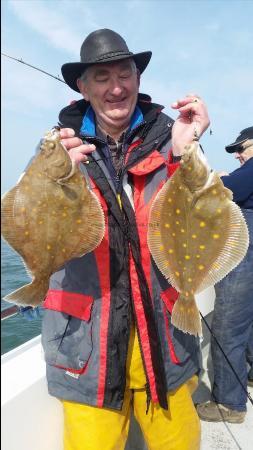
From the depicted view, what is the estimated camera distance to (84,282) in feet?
8.34

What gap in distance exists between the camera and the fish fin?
→ 7.47ft

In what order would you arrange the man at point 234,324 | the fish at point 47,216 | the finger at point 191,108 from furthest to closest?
the man at point 234,324 → the finger at point 191,108 → the fish at point 47,216

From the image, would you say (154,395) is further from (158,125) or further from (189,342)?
(158,125)

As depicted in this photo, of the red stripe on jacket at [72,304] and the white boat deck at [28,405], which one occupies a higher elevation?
the red stripe on jacket at [72,304]

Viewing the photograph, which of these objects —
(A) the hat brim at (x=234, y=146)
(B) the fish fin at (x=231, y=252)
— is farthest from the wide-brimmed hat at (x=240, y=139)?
(B) the fish fin at (x=231, y=252)

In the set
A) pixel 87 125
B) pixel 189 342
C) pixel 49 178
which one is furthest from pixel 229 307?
pixel 49 178

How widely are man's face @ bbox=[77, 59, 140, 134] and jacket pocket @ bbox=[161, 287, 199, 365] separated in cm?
119

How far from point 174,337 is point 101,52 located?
75.6 inches

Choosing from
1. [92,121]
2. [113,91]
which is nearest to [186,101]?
[113,91]

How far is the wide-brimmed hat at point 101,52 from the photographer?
8.41 ft

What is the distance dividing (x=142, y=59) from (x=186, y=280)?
5.19 ft

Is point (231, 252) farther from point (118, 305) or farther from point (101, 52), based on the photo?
point (101, 52)

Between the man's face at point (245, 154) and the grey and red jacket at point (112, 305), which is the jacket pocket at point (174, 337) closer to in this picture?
the grey and red jacket at point (112, 305)

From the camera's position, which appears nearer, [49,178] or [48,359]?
[49,178]
